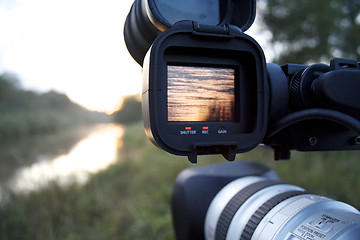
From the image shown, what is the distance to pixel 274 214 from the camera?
2.47 ft

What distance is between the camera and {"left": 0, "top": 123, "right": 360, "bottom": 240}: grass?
96.0 inches

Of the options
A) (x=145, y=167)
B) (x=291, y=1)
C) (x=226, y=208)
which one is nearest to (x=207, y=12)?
(x=226, y=208)

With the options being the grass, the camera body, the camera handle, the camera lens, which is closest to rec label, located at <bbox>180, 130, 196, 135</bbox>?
the camera body

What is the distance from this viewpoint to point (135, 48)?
29.9 inches

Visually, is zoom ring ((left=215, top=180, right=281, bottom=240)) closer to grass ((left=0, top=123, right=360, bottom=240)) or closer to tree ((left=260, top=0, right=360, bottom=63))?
grass ((left=0, top=123, right=360, bottom=240))

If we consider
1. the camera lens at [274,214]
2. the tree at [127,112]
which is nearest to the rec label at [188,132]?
the camera lens at [274,214]

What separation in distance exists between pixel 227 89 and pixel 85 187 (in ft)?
11.5

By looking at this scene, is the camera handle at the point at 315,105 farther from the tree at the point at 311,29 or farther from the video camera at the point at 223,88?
the tree at the point at 311,29

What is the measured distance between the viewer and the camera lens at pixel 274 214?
61 centimetres

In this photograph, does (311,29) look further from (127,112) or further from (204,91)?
(127,112)

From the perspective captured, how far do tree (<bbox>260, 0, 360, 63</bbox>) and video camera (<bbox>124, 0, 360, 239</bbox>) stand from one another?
9.58 ft

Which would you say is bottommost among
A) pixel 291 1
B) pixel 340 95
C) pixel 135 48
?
pixel 340 95

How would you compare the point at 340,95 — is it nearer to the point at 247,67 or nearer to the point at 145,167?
the point at 247,67

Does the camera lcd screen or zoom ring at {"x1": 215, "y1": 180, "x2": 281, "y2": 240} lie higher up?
the camera lcd screen
